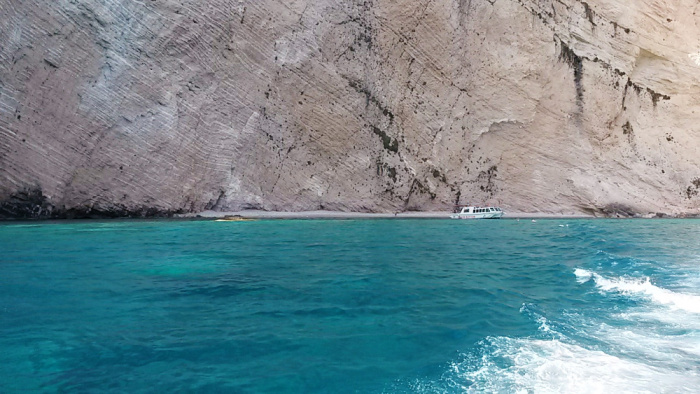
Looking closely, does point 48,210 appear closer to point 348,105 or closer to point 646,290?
point 348,105

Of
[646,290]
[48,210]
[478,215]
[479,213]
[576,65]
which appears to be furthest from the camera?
[576,65]

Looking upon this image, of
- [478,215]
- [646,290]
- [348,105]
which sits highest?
[348,105]

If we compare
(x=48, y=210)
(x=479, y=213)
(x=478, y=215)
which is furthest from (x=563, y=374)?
(x=48, y=210)

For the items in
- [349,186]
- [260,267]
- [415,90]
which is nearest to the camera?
[260,267]

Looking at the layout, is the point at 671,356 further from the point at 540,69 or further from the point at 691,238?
the point at 540,69

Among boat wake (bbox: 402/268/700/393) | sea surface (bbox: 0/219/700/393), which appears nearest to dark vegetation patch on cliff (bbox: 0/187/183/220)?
sea surface (bbox: 0/219/700/393)

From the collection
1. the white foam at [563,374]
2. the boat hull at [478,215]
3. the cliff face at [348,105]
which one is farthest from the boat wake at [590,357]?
the cliff face at [348,105]

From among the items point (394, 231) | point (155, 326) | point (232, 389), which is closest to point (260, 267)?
point (155, 326)
